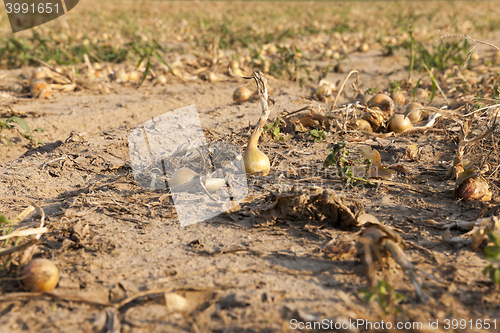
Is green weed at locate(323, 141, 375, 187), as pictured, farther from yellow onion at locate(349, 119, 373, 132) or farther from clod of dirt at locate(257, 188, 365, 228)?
yellow onion at locate(349, 119, 373, 132)

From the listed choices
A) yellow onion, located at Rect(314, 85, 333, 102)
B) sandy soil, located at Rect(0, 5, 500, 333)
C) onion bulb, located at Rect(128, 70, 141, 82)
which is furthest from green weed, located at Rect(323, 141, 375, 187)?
onion bulb, located at Rect(128, 70, 141, 82)

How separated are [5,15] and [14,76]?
625 cm

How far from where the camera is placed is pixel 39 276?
177cm

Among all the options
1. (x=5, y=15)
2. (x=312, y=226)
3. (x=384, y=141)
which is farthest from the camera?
(x=5, y=15)

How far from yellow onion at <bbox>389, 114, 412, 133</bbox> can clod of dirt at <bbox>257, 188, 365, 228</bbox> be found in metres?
1.59

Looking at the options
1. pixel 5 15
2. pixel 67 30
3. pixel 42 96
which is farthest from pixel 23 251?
pixel 5 15

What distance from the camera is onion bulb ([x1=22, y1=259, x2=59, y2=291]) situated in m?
1.77

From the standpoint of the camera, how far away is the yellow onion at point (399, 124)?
3.60m

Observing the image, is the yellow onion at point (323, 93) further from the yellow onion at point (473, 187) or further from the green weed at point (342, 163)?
the yellow onion at point (473, 187)

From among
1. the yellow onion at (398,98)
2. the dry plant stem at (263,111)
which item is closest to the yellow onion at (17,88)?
the dry plant stem at (263,111)

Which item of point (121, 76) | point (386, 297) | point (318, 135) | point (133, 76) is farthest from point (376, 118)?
point (121, 76)

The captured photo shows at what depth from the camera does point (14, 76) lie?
5859mm

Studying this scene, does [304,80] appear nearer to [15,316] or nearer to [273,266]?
[273,266]

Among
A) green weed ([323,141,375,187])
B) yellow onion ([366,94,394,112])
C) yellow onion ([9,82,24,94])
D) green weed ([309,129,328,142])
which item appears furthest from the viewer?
yellow onion ([9,82,24,94])
